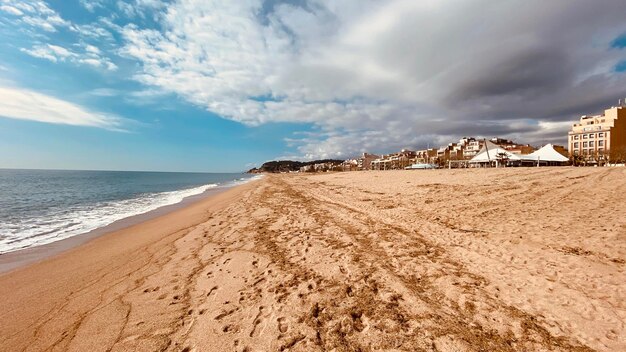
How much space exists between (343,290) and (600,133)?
116m

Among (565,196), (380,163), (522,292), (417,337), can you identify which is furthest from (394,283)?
(380,163)

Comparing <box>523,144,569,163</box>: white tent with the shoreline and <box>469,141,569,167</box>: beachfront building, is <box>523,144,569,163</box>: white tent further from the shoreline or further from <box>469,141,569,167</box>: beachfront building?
the shoreline

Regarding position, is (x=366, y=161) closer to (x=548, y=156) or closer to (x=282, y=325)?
(x=548, y=156)

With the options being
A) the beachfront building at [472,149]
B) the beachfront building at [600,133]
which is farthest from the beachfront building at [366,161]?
the beachfront building at [600,133]

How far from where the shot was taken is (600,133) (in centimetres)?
8019

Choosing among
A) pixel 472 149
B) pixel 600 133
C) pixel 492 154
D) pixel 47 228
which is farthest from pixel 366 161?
pixel 47 228

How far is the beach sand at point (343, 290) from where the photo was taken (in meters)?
3.25

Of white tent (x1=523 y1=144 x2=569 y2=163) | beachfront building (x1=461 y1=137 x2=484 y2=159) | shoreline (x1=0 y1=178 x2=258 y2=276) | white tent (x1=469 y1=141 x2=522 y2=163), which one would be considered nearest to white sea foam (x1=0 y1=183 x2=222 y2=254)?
shoreline (x1=0 y1=178 x2=258 y2=276)

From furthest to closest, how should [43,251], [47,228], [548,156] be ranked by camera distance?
[548,156] < [47,228] < [43,251]

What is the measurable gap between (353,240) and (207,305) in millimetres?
4010

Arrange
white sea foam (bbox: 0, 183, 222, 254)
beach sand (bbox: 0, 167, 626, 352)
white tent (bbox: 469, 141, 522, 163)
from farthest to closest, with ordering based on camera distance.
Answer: white tent (bbox: 469, 141, 522, 163), white sea foam (bbox: 0, 183, 222, 254), beach sand (bbox: 0, 167, 626, 352)

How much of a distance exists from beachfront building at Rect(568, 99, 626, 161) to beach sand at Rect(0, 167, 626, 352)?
98785 millimetres

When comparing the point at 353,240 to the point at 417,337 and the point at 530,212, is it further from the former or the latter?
the point at 530,212

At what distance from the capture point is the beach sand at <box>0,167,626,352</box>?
10.7 feet
